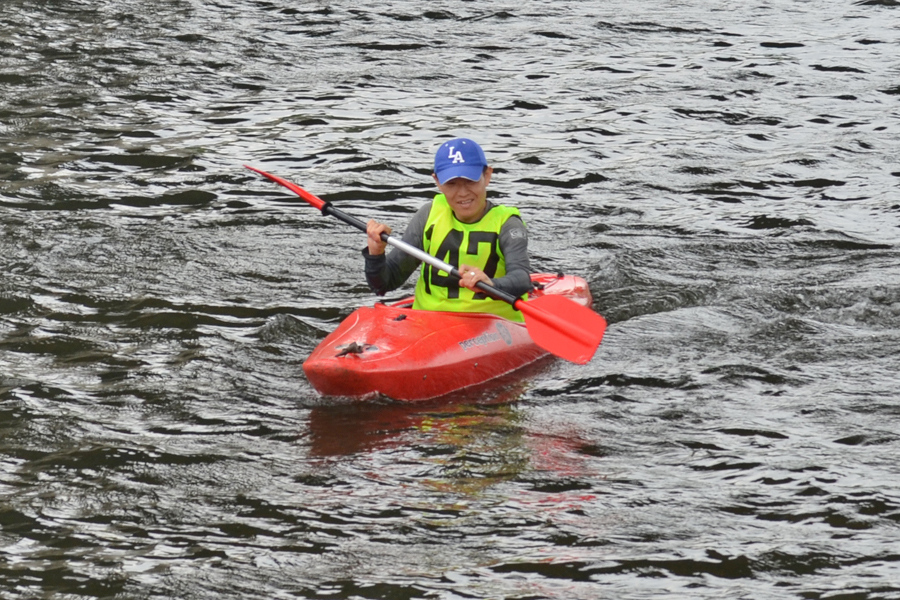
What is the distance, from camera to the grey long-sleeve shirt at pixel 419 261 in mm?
6227

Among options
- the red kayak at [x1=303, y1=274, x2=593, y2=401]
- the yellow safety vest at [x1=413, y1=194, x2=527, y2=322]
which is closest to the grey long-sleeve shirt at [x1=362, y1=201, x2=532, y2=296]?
the yellow safety vest at [x1=413, y1=194, x2=527, y2=322]

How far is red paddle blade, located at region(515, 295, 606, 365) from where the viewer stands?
20.2ft

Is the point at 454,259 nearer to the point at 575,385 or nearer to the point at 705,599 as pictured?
the point at 575,385

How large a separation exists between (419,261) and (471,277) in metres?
0.48

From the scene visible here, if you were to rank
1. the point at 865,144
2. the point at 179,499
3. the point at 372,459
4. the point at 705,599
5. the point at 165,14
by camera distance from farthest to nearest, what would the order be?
the point at 165,14
the point at 865,144
the point at 372,459
the point at 179,499
the point at 705,599

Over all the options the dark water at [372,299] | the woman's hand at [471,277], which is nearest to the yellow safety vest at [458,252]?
the woman's hand at [471,277]

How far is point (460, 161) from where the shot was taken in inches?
241

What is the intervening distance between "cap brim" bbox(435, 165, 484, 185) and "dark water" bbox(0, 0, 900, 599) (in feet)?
3.70

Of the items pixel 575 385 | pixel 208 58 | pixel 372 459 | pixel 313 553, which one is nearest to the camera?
pixel 313 553

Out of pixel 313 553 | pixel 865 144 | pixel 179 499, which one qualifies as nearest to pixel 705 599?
pixel 313 553

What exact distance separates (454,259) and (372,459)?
1.49 meters

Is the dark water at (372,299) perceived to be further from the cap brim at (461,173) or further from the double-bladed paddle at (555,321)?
the cap brim at (461,173)

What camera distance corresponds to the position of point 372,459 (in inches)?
208

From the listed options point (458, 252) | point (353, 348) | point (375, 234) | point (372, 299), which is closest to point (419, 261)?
point (458, 252)
